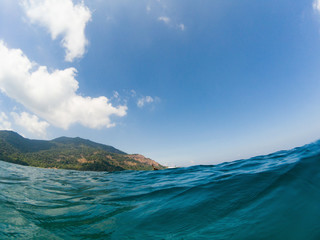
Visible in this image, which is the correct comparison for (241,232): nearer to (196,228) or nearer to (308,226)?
(196,228)

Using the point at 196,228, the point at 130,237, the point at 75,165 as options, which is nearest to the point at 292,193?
the point at 196,228

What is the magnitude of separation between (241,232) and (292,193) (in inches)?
93.0

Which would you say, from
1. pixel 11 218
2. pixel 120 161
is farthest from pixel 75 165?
pixel 11 218

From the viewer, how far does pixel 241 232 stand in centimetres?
249

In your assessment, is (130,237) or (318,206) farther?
(318,206)

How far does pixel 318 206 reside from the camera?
2.95m

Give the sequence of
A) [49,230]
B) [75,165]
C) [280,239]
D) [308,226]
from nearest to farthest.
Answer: [280,239] < [308,226] < [49,230] < [75,165]

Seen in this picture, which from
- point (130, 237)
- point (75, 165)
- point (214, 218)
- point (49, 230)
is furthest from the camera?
point (75, 165)

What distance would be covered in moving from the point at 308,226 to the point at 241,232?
1.14 metres

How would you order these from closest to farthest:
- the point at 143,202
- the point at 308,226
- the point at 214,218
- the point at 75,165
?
the point at 308,226
the point at 214,218
the point at 143,202
the point at 75,165

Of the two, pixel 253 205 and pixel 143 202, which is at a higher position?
pixel 253 205

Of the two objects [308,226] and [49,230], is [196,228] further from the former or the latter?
[49,230]

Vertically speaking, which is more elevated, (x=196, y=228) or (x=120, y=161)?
(x=196, y=228)

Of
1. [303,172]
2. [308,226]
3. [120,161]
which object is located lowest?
[120,161]
